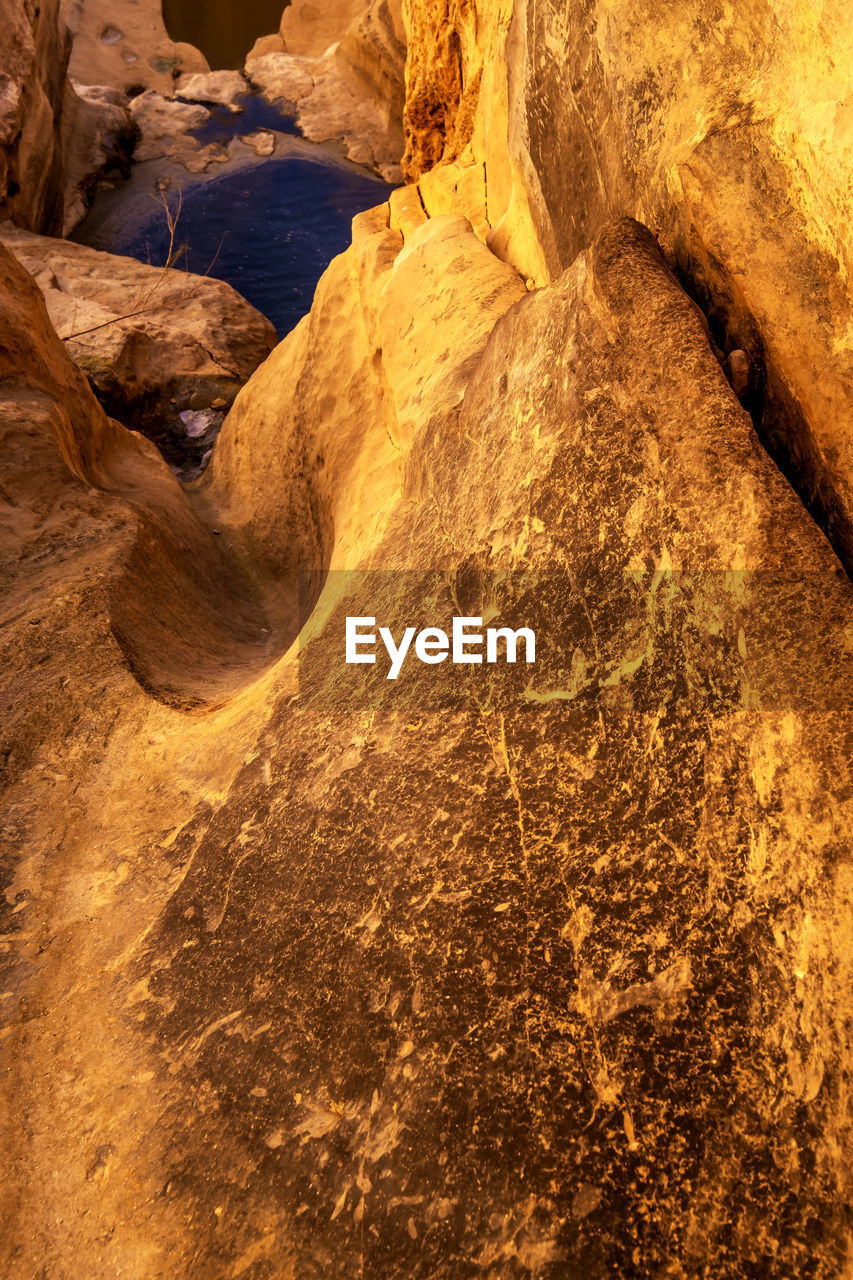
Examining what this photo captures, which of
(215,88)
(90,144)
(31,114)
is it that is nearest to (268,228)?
(90,144)

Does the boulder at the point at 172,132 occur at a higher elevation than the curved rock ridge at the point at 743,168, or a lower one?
higher

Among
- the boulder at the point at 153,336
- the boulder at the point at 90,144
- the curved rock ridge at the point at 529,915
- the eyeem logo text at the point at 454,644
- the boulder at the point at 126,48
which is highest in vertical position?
the boulder at the point at 126,48

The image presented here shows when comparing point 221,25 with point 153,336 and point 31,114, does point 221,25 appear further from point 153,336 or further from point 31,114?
point 153,336

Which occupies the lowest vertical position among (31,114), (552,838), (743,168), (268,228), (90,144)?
(552,838)

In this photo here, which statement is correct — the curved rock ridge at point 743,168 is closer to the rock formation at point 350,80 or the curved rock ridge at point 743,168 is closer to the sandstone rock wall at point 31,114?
the sandstone rock wall at point 31,114

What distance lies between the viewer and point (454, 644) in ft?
5.58

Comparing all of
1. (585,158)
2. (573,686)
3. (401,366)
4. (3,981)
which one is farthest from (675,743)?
(401,366)

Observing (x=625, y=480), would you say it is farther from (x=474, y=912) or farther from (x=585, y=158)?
(x=585, y=158)

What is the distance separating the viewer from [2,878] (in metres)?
1.84

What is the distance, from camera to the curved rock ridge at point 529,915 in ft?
3.61

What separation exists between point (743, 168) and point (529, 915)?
1.52 m

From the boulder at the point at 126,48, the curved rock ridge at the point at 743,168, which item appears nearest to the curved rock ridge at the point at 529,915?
the curved rock ridge at the point at 743,168

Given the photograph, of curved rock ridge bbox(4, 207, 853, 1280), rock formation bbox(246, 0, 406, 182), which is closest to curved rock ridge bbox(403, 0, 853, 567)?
curved rock ridge bbox(4, 207, 853, 1280)

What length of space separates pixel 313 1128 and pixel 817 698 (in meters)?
1.12
